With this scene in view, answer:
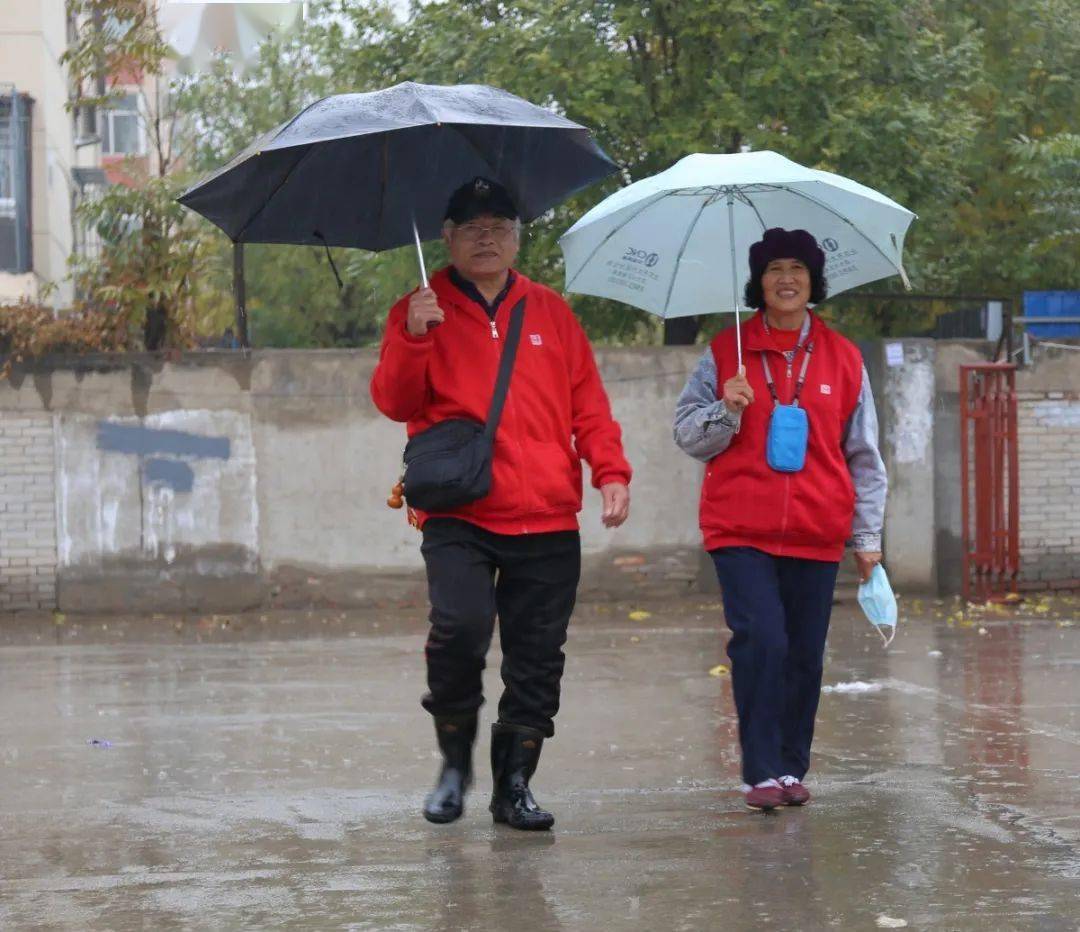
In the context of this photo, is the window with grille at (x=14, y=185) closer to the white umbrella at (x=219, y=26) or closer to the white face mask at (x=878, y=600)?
the white umbrella at (x=219, y=26)

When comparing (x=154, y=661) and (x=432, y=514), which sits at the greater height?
(x=432, y=514)

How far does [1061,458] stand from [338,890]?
33.0 feet

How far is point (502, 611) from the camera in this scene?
17.8ft

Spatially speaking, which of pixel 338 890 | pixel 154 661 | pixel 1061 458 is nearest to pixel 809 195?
pixel 338 890

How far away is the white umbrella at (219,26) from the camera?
15.2 meters

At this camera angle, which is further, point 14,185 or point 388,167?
point 14,185

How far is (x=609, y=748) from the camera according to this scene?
6.99m

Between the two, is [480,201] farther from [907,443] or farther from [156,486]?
[907,443]

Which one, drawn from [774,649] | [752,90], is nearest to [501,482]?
[774,649]

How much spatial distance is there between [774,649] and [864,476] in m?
0.63

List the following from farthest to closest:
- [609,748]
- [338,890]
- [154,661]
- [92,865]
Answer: [154,661] < [609,748] < [92,865] < [338,890]

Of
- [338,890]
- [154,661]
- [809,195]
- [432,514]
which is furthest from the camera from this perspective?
[154,661]

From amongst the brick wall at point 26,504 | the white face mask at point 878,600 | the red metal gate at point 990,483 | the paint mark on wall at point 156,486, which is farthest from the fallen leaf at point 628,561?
the white face mask at point 878,600

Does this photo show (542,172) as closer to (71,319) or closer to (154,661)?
(154,661)
